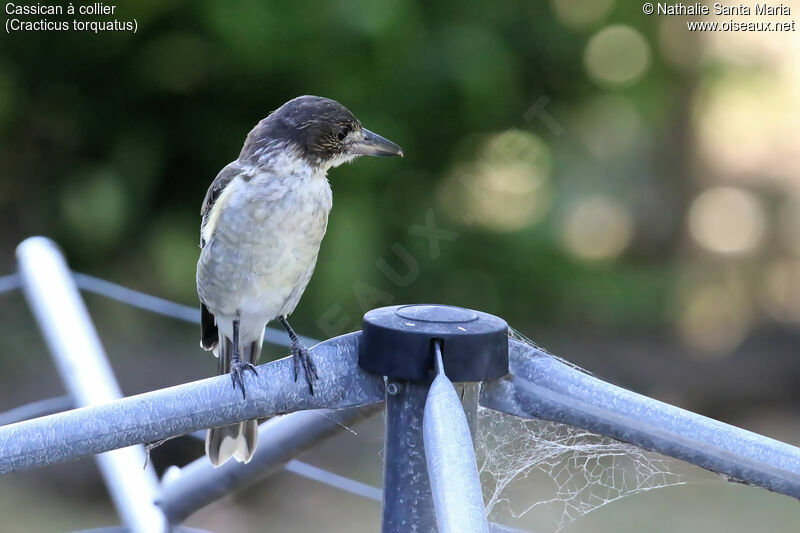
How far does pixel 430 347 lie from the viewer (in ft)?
2.97

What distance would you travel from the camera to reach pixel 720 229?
4.74 meters

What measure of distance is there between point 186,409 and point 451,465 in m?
0.27

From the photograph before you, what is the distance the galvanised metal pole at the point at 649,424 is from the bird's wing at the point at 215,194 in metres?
0.96

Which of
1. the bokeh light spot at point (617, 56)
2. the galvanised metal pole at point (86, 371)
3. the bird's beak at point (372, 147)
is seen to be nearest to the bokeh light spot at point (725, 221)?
the bokeh light spot at point (617, 56)

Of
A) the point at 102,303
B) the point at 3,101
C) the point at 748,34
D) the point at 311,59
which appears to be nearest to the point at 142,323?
the point at 102,303

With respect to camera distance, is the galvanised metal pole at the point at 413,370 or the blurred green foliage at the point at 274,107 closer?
the galvanised metal pole at the point at 413,370

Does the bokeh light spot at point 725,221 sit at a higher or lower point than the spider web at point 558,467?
lower

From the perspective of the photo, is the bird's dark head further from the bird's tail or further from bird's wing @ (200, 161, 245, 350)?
the bird's tail

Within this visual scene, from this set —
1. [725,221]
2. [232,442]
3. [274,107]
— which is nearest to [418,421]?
[232,442]

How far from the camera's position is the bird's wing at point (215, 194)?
1.80 metres

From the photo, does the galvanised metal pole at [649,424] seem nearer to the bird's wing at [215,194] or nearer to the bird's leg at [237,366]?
the bird's leg at [237,366]

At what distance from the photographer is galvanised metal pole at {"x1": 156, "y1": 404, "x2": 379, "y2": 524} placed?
3.55 ft

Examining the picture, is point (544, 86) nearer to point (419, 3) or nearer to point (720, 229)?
point (419, 3)

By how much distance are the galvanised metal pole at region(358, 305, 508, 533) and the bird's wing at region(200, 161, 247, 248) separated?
900 mm
